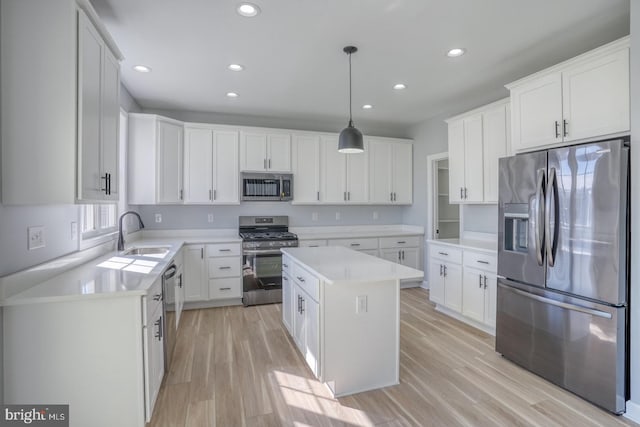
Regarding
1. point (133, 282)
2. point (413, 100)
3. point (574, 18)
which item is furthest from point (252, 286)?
point (574, 18)

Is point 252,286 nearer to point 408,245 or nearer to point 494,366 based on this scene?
point 408,245

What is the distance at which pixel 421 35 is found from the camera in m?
2.54

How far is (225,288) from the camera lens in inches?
166

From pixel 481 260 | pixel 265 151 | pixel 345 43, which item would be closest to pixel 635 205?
pixel 481 260

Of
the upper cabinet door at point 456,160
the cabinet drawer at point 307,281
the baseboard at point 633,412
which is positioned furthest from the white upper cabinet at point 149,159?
the baseboard at point 633,412

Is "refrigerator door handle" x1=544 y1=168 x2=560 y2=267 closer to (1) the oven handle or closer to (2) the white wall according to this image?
(2) the white wall

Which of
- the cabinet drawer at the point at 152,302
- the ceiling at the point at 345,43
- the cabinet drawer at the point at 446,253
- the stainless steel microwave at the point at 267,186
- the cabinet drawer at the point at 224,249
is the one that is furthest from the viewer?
the stainless steel microwave at the point at 267,186

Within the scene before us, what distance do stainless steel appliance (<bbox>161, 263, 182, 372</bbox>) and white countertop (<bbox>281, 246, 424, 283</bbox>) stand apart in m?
1.02

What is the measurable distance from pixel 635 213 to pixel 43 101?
3.37 meters

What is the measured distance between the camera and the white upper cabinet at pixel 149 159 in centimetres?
387

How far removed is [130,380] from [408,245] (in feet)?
13.3

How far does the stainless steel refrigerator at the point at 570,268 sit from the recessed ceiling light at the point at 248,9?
7.50ft

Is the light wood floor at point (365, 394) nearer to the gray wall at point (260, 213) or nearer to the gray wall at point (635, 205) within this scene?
the gray wall at point (635, 205)

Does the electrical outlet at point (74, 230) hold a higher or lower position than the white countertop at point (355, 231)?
higher
